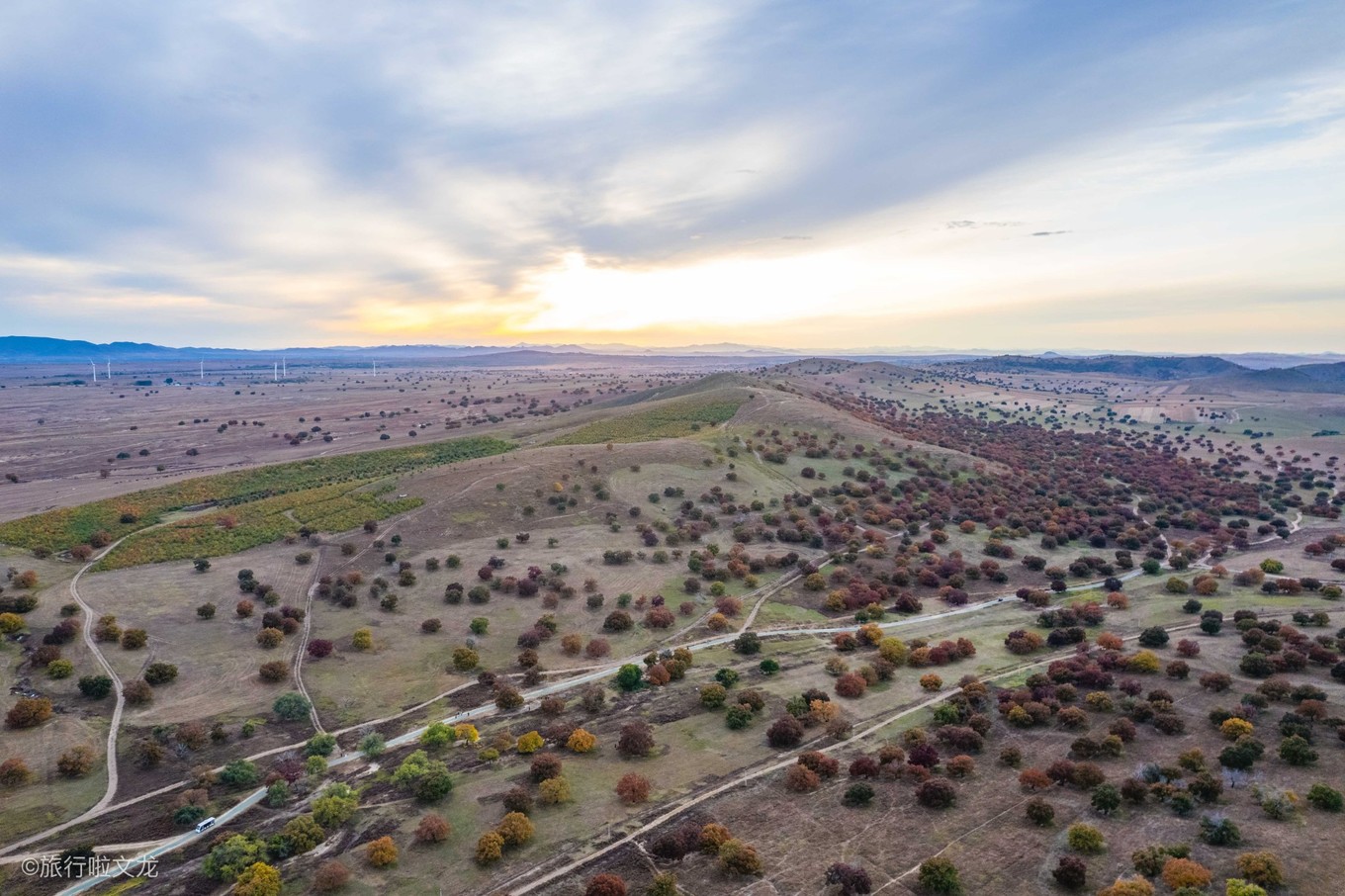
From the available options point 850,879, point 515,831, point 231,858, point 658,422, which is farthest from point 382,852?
point 658,422

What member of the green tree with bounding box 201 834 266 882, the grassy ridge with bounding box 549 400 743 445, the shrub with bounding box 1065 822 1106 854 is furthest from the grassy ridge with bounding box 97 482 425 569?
the shrub with bounding box 1065 822 1106 854

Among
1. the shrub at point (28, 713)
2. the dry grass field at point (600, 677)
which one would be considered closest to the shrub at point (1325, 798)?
the dry grass field at point (600, 677)

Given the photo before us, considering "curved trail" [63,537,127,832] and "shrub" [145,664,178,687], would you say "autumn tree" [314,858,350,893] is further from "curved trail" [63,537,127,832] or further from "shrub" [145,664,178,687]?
"shrub" [145,664,178,687]

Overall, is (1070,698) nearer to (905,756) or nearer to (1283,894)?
(905,756)

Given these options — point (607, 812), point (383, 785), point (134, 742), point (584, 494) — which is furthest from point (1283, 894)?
point (584, 494)

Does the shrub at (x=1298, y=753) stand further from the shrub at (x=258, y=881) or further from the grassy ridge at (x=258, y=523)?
the grassy ridge at (x=258, y=523)
